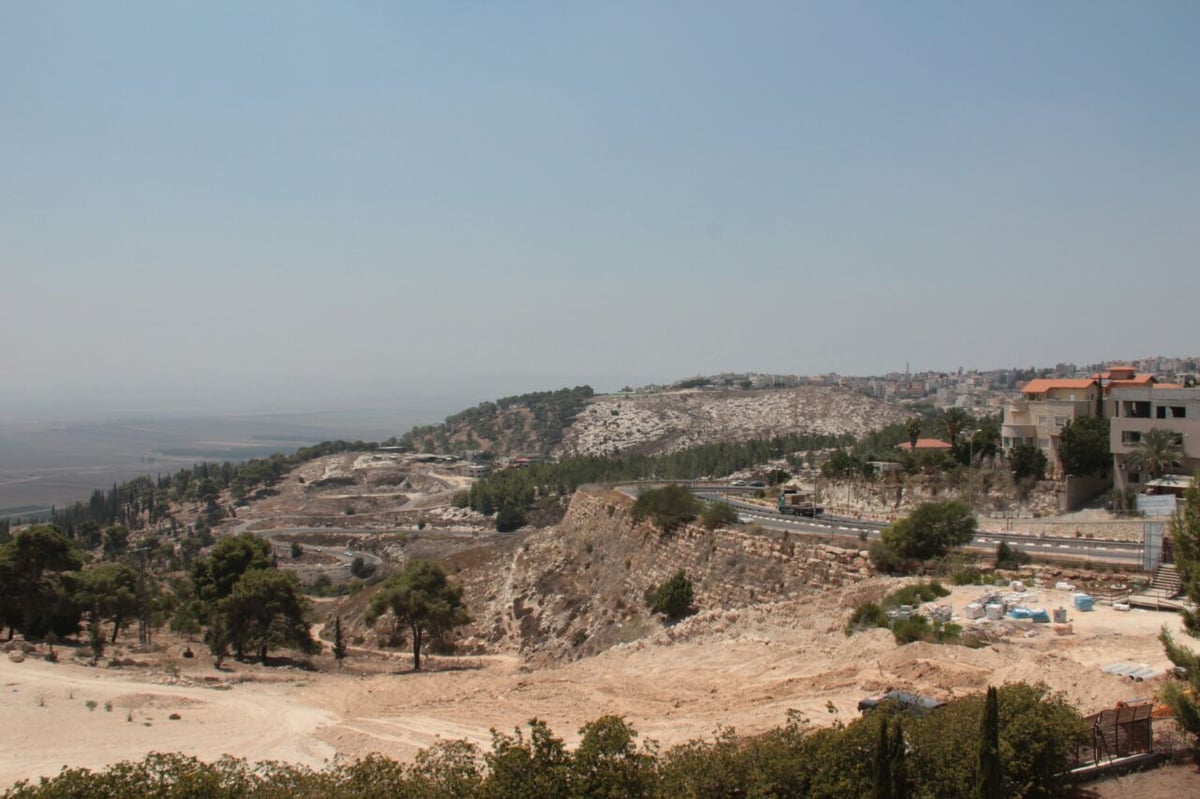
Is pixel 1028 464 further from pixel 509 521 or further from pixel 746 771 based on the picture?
pixel 509 521

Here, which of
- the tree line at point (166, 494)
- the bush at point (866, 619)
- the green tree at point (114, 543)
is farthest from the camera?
the tree line at point (166, 494)

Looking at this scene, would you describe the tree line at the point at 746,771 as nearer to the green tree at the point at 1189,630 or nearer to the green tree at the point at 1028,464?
the green tree at the point at 1189,630

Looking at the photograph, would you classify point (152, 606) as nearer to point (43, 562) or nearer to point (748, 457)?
point (43, 562)

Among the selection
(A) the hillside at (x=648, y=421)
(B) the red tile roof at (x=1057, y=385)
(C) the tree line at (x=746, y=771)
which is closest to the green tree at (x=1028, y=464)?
(B) the red tile roof at (x=1057, y=385)

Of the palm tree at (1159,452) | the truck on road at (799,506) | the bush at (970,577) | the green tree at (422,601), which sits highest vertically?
the palm tree at (1159,452)

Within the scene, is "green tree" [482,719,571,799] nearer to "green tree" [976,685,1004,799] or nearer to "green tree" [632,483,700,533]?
"green tree" [976,685,1004,799]

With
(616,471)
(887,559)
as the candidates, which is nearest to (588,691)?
(887,559)

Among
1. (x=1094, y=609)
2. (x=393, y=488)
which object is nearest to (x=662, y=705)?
(x=1094, y=609)
